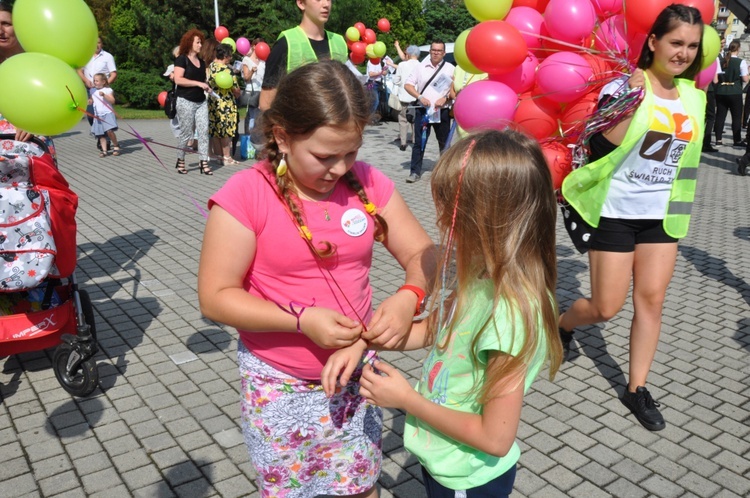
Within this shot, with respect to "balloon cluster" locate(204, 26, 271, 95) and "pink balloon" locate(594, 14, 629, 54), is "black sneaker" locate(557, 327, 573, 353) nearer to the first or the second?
"pink balloon" locate(594, 14, 629, 54)

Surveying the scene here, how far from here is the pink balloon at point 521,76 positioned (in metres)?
3.47

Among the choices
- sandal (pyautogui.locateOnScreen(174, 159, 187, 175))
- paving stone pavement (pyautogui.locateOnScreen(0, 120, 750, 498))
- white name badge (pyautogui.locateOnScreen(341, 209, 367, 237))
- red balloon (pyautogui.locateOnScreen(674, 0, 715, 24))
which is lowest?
sandal (pyautogui.locateOnScreen(174, 159, 187, 175))

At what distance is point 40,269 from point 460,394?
2652 millimetres

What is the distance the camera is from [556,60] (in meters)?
3.26

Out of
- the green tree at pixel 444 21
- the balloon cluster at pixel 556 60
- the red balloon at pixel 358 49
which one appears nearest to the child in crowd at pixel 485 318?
the balloon cluster at pixel 556 60

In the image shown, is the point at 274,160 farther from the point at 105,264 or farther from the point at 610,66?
the point at 105,264

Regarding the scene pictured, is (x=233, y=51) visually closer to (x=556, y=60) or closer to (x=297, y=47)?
(x=297, y=47)

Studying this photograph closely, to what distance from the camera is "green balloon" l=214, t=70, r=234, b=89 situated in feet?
32.2

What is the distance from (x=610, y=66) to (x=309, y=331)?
2.49 m

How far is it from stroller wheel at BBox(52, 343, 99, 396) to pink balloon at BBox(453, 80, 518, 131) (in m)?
2.44

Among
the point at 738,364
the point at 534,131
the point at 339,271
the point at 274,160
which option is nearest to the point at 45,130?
the point at 274,160

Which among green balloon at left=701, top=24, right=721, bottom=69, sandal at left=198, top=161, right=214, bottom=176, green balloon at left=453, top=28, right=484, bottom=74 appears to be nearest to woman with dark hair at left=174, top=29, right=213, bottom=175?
sandal at left=198, top=161, right=214, bottom=176

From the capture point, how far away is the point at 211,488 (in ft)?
9.69

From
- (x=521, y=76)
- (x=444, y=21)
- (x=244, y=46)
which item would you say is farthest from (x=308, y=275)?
(x=444, y=21)
